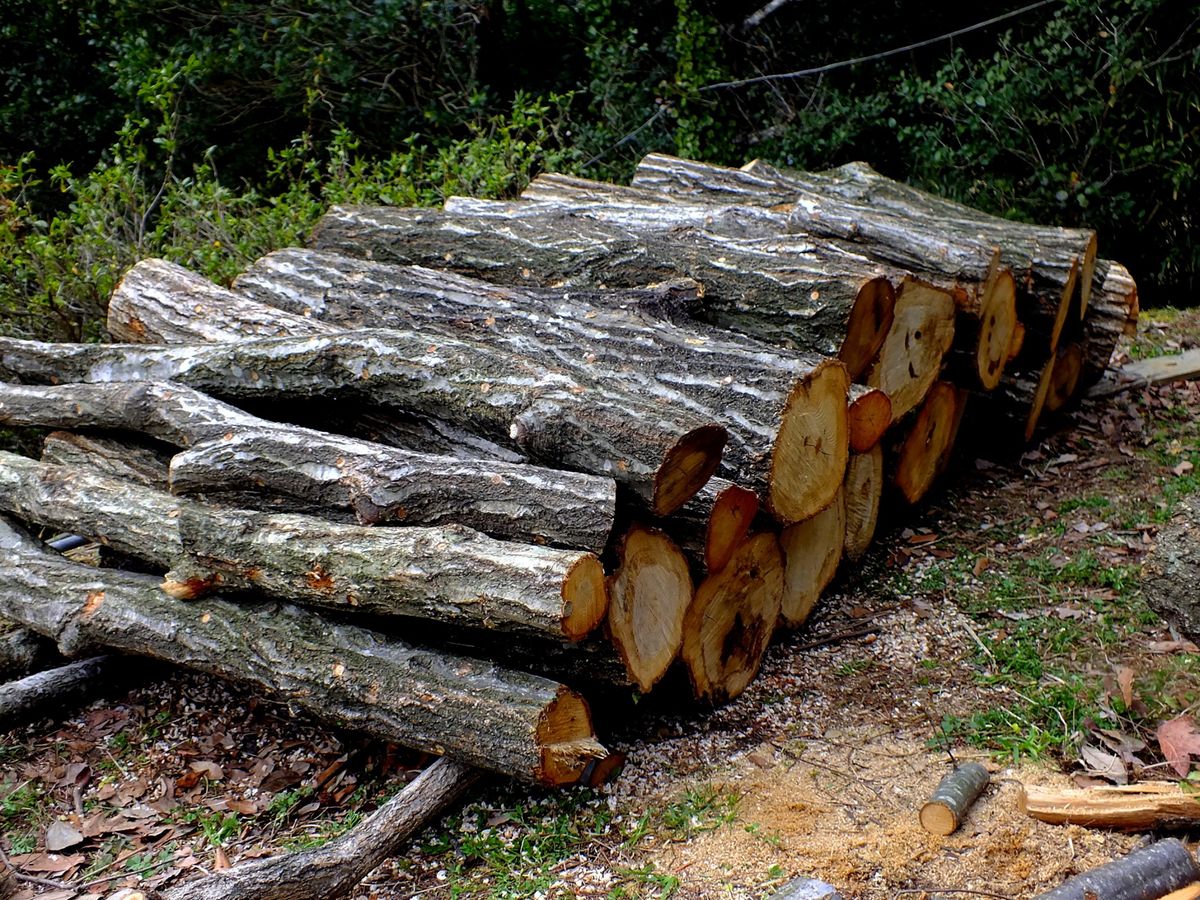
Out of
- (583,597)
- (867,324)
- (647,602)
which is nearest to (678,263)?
(867,324)

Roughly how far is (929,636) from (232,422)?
260 centimetres

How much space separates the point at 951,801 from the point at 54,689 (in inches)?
121

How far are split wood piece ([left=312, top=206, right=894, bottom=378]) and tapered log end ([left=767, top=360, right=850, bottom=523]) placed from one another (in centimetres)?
35

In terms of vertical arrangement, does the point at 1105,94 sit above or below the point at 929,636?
above

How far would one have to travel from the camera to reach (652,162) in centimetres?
652

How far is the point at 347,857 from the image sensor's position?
2.99 meters

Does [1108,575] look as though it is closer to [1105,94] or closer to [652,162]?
[652,162]

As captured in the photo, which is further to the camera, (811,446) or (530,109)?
(530,109)

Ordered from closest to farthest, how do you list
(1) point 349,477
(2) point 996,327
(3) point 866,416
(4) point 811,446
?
(1) point 349,477 → (4) point 811,446 → (3) point 866,416 → (2) point 996,327

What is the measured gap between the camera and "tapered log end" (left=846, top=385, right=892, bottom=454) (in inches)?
153

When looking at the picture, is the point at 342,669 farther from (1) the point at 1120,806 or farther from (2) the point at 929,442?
(2) the point at 929,442

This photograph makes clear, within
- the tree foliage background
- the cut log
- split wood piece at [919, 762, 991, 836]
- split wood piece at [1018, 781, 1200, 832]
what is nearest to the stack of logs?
the cut log

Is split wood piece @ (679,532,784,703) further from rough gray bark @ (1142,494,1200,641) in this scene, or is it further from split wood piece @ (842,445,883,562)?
rough gray bark @ (1142,494,1200,641)

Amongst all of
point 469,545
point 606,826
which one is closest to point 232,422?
point 469,545
